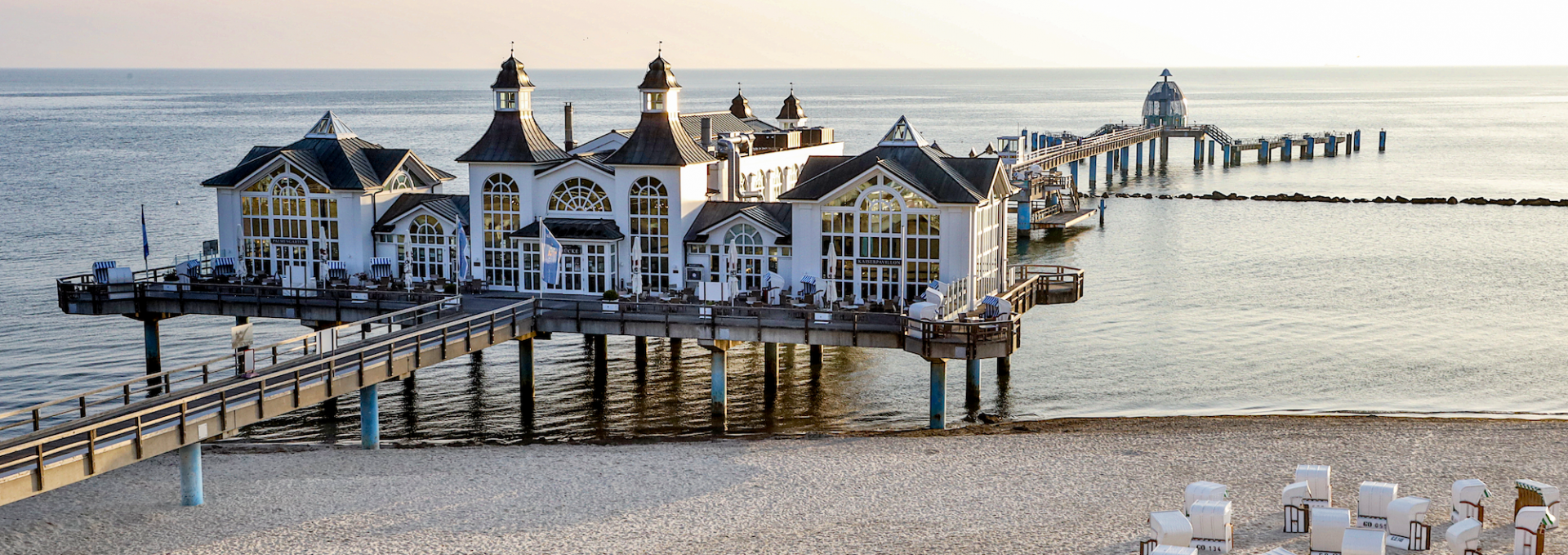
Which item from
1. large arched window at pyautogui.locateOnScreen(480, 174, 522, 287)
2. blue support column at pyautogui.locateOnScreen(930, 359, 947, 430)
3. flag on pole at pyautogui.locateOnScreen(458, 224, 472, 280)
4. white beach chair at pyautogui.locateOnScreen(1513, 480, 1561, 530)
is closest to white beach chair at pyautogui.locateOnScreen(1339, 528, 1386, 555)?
white beach chair at pyautogui.locateOnScreen(1513, 480, 1561, 530)

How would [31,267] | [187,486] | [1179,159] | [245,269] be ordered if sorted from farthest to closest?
1. [1179,159]
2. [31,267]
3. [245,269]
4. [187,486]

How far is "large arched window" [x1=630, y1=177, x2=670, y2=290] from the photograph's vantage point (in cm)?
3916

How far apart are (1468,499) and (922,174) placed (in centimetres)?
1694

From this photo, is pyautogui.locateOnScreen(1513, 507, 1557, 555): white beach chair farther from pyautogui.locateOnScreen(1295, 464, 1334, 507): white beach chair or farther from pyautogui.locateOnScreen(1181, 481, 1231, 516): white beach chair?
pyautogui.locateOnScreen(1181, 481, 1231, 516): white beach chair

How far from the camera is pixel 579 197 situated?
39.9 m

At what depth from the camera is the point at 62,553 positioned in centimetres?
2294

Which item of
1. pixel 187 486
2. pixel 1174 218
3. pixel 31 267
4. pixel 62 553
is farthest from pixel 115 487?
pixel 1174 218

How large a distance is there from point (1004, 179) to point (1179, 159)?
323 ft

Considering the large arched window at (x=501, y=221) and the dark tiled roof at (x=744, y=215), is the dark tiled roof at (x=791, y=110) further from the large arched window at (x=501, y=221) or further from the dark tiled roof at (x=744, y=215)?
the large arched window at (x=501, y=221)

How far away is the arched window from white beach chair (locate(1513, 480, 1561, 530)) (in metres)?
23.7

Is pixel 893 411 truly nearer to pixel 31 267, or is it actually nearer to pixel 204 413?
pixel 204 413

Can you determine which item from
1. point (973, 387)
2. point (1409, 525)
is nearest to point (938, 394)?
Result: point (973, 387)

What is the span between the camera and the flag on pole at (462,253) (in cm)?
3884

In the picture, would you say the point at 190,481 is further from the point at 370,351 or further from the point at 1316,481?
the point at 1316,481
